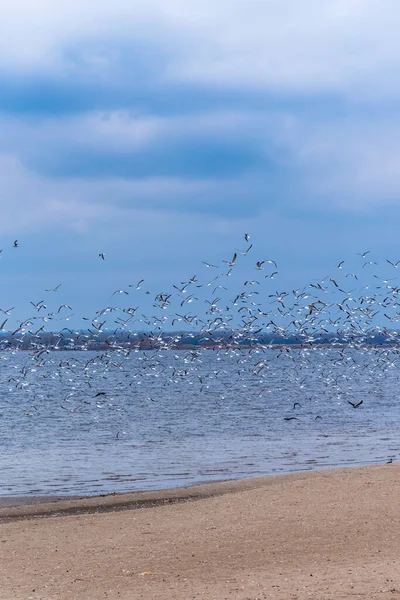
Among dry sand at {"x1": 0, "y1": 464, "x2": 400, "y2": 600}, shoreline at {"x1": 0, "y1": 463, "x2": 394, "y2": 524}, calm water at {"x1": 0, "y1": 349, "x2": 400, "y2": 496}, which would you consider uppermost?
dry sand at {"x1": 0, "y1": 464, "x2": 400, "y2": 600}

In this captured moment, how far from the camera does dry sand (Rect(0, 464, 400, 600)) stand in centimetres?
1342

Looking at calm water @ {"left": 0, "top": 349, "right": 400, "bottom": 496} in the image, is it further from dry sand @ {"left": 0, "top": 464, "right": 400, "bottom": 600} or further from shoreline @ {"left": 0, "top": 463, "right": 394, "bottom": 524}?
dry sand @ {"left": 0, "top": 464, "right": 400, "bottom": 600}

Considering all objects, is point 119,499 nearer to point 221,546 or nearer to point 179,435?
point 221,546

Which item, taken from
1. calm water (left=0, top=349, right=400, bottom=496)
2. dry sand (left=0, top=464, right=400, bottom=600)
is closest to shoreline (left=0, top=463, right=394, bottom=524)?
dry sand (left=0, top=464, right=400, bottom=600)

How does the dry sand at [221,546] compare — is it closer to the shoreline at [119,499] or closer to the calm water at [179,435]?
the shoreline at [119,499]

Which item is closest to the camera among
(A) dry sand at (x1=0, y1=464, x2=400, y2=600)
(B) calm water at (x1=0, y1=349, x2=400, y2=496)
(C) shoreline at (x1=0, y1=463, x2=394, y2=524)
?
(A) dry sand at (x1=0, y1=464, x2=400, y2=600)

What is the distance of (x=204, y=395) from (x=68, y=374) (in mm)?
50789

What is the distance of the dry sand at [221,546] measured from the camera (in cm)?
1342

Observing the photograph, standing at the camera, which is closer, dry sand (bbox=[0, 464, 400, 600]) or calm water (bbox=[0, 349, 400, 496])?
dry sand (bbox=[0, 464, 400, 600])

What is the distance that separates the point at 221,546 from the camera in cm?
1633

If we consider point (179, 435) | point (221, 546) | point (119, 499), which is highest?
point (221, 546)

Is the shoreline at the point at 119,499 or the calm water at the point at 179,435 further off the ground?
the shoreline at the point at 119,499

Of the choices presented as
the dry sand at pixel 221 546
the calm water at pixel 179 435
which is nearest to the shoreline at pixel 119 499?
the dry sand at pixel 221 546

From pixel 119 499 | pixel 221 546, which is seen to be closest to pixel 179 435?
pixel 119 499
